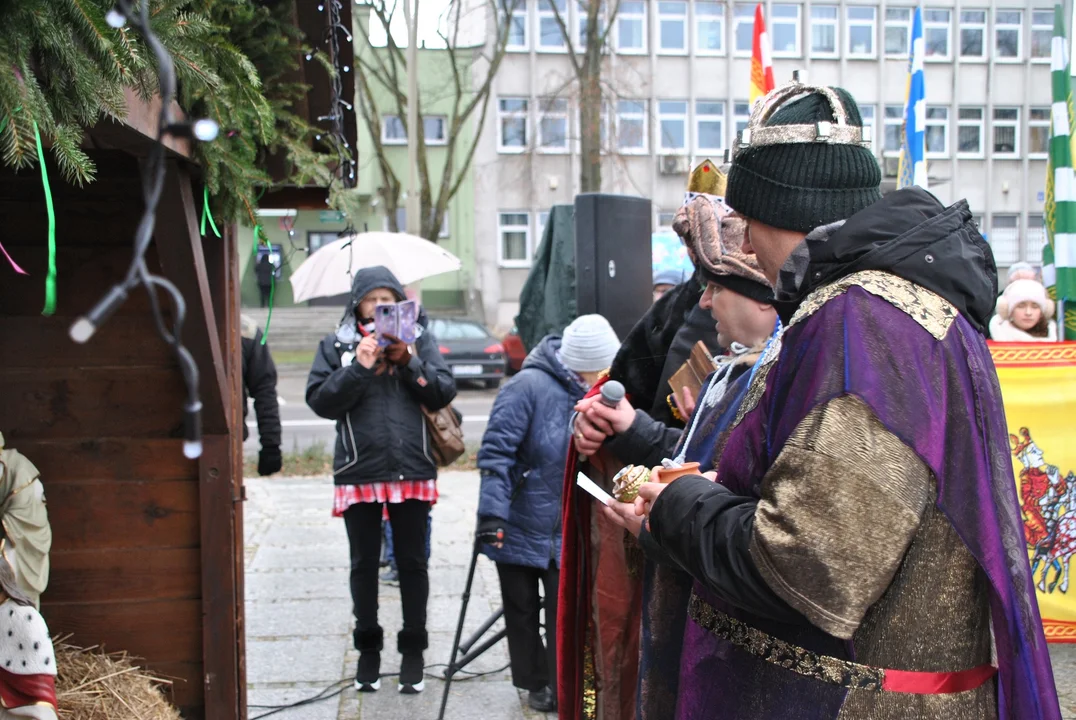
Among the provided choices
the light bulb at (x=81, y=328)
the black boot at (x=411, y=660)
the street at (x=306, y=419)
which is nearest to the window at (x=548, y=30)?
the street at (x=306, y=419)

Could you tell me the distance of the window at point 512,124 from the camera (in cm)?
3256

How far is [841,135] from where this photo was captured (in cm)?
190

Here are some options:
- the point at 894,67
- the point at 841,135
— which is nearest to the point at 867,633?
the point at 841,135

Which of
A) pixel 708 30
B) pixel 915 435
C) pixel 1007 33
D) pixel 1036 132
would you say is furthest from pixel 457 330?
pixel 1036 132

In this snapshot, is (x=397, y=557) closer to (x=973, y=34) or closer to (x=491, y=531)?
(x=491, y=531)

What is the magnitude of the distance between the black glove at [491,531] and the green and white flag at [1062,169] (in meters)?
2.88

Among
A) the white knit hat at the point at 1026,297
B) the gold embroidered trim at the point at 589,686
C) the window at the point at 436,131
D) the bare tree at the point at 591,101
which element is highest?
the window at the point at 436,131

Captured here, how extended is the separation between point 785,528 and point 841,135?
0.75m

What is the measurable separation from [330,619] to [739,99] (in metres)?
30.6

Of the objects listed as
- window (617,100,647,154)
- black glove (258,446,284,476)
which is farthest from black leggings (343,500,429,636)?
window (617,100,647,154)

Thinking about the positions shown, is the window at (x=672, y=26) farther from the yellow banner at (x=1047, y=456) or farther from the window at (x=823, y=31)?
the yellow banner at (x=1047, y=456)

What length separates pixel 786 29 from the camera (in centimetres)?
3397

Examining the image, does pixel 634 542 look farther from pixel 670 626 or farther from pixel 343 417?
pixel 343 417

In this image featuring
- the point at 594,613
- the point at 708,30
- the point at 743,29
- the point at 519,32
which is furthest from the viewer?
the point at 743,29
